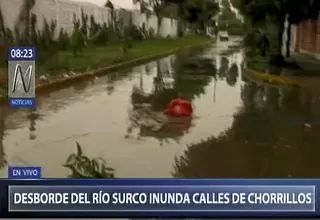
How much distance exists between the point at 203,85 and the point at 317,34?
0.38 metres

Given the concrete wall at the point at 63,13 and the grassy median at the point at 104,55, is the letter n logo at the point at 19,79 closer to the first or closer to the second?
the grassy median at the point at 104,55

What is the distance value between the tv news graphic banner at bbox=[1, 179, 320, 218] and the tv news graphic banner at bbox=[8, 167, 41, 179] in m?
0.02

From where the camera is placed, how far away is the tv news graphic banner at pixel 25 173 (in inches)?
72.3

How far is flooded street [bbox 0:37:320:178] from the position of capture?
6.15 feet

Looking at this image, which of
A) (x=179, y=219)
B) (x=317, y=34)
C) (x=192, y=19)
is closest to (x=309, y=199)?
(x=179, y=219)

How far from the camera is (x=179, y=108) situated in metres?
1.92

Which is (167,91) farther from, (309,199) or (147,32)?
(309,199)

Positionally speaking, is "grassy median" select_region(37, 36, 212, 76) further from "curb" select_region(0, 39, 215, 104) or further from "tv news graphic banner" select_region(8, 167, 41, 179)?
"tv news graphic banner" select_region(8, 167, 41, 179)

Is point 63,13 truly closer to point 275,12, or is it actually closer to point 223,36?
point 223,36

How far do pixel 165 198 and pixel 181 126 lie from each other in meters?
0.24

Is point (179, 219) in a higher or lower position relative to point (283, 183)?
lower

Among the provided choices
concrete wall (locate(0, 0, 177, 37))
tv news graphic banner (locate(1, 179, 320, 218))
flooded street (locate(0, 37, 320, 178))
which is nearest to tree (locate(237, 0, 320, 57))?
flooded street (locate(0, 37, 320, 178))

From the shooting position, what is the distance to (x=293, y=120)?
6.33 feet

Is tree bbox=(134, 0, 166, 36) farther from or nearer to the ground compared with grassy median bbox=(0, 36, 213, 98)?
farther from the ground
